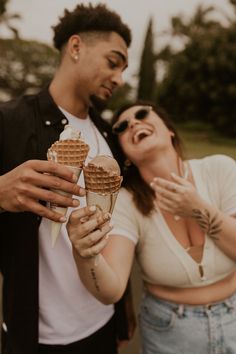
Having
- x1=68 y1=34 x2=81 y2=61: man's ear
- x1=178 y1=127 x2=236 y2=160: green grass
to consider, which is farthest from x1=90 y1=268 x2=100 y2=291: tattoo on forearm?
x1=178 y1=127 x2=236 y2=160: green grass

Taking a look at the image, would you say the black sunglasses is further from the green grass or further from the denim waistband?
the green grass

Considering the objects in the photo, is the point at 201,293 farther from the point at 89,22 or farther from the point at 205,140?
the point at 205,140

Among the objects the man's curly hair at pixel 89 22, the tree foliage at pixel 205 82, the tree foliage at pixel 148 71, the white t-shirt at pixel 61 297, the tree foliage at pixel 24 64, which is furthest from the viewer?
the tree foliage at pixel 24 64

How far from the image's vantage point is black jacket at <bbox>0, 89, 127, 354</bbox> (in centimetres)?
225

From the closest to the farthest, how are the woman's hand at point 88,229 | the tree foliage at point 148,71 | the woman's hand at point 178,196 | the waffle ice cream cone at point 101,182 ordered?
1. the woman's hand at point 88,229
2. the waffle ice cream cone at point 101,182
3. the woman's hand at point 178,196
4. the tree foliage at point 148,71

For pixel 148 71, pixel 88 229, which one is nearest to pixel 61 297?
pixel 88 229

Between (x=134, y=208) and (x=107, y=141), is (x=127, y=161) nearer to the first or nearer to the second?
(x=107, y=141)

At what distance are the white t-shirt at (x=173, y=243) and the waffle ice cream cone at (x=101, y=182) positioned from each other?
0.65m

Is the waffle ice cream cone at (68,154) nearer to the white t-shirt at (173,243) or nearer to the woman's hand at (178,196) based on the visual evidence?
the woman's hand at (178,196)

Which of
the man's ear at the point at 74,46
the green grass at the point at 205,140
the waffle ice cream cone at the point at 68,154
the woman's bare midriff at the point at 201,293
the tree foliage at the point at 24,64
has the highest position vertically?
the tree foliage at the point at 24,64

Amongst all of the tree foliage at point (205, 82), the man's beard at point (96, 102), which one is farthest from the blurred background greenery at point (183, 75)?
the man's beard at point (96, 102)

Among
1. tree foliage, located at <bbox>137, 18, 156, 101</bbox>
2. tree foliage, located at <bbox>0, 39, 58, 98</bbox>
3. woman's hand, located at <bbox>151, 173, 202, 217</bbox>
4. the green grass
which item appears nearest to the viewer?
woman's hand, located at <bbox>151, 173, 202, 217</bbox>

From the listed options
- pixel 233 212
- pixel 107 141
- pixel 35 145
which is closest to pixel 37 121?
pixel 35 145

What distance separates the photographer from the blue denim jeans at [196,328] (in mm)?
2285
